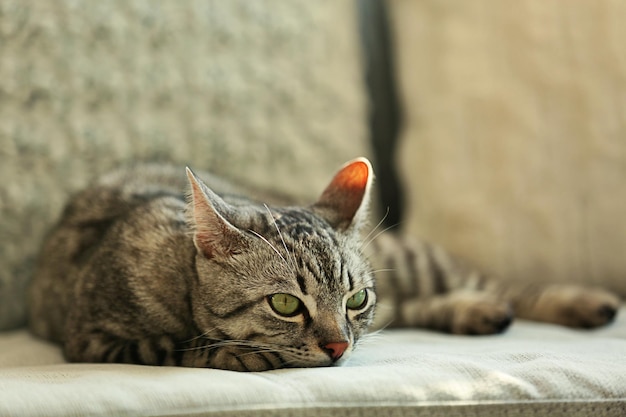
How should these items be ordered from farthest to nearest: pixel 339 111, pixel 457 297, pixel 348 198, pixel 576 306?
pixel 339 111 < pixel 457 297 < pixel 576 306 < pixel 348 198

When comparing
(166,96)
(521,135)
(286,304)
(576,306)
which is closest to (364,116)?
(521,135)

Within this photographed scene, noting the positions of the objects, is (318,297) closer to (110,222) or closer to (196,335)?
(196,335)

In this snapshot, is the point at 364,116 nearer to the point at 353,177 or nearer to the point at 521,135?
the point at 521,135

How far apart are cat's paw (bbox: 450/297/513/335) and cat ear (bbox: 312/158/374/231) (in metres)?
0.46

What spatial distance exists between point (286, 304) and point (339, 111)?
1.19 metres

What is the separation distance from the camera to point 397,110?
257cm

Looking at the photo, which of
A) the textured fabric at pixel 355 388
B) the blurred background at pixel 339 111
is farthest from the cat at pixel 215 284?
the blurred background at pixel 339 111

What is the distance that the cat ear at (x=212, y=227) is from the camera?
4.33 feet

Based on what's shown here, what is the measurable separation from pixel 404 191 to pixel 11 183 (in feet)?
4.36

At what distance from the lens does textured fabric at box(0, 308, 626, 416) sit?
1021 mm

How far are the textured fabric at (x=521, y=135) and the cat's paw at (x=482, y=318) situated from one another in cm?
44

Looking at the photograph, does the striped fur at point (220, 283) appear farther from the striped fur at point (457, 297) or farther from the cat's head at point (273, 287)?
the striped fur at point (457, 297)

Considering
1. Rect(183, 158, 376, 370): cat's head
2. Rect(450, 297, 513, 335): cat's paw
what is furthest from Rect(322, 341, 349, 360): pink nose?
Rect(450, 297, 513, 335): cat's paw

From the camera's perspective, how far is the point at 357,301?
4.68 feet
